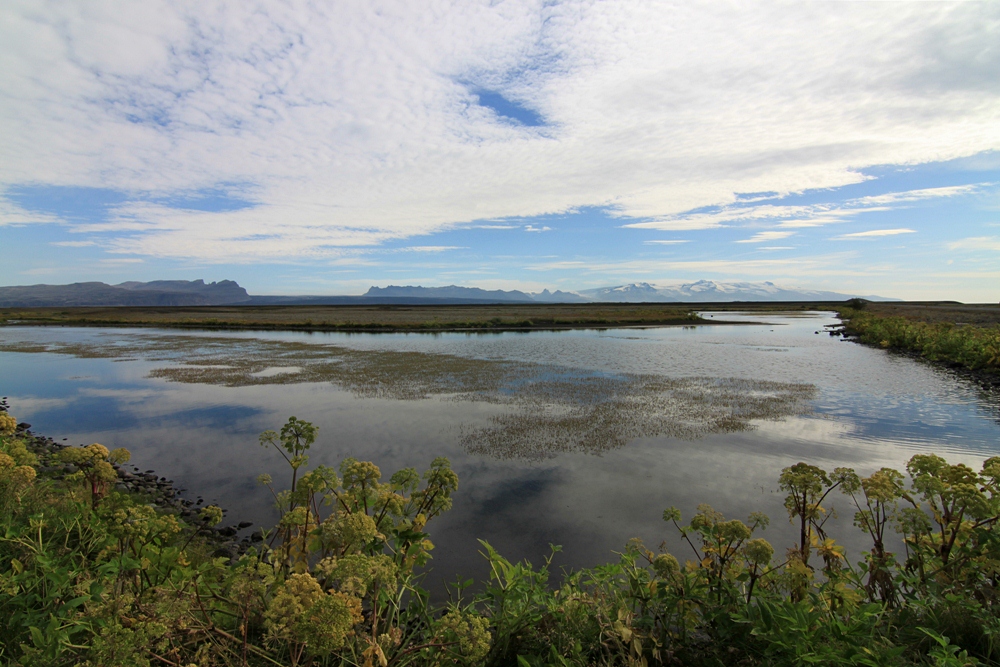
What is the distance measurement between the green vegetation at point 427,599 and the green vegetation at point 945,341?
29.6 meters

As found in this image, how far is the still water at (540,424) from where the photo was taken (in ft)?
30.2

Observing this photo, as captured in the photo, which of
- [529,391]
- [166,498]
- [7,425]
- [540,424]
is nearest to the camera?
[7,425]

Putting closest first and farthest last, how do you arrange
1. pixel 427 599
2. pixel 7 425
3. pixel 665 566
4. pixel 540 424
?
1. pixel 665 566
2. pixel 427 599
3. pixel 7 425
4. pixel 540 424

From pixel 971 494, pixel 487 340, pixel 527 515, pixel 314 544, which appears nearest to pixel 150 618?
pixel 314 544

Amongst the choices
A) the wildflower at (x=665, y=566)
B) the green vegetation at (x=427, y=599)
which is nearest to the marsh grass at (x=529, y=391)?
the green vegetation at (x=427, y=599)

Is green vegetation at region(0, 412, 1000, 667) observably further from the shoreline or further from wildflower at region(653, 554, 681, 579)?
the shoreline

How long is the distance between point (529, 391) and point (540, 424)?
519 cm

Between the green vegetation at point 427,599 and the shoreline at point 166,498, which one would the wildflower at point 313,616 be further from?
the shoreline at point 166,498

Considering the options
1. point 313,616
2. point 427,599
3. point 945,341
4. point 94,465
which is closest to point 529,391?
point 427,599

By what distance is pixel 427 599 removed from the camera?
143 inches

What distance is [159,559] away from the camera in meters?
4.11

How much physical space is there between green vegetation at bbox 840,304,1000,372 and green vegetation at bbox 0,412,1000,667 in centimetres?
2959

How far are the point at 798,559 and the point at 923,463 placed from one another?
4.93 feet

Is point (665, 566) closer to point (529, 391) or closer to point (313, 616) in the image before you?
point (313, 616)
